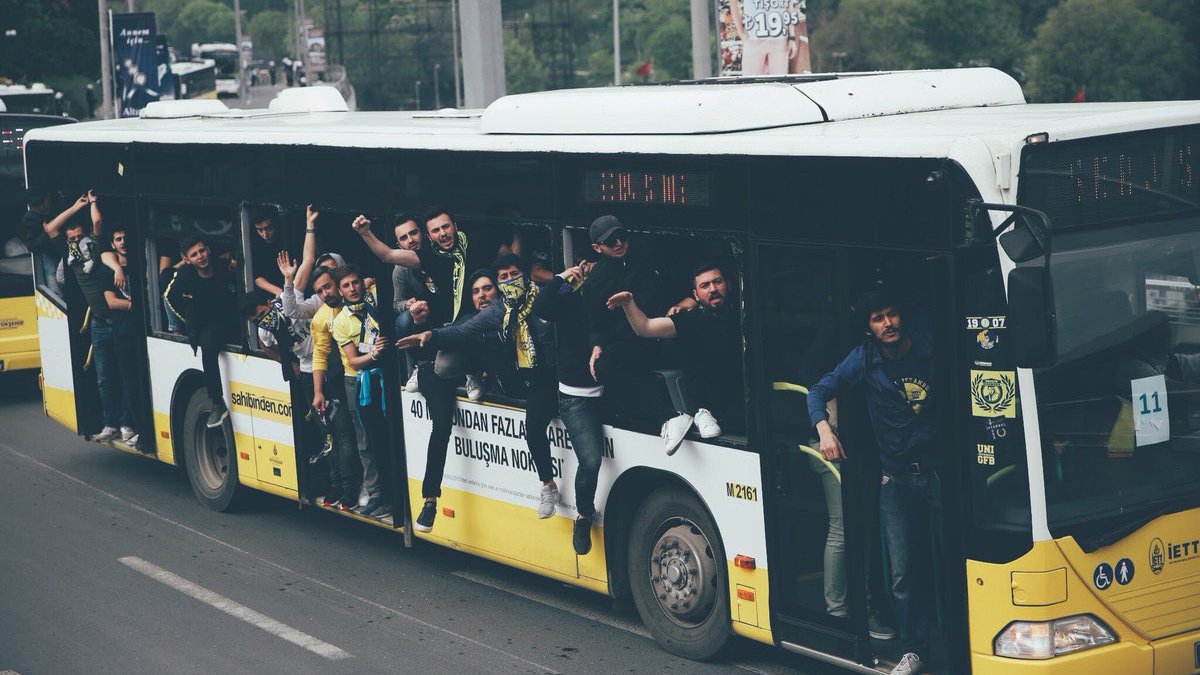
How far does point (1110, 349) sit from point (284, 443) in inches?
247

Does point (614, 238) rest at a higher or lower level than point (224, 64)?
lower

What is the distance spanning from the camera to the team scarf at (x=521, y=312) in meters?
8.73

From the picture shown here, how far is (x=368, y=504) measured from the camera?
1022 centimetres

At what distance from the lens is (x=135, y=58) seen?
108ft

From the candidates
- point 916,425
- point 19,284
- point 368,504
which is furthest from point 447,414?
point 19,284

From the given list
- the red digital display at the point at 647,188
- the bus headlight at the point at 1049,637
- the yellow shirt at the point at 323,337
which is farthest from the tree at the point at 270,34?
the bus headlight at the point at 1049,637

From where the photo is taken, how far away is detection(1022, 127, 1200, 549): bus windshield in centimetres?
630

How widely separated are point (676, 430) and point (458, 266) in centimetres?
204

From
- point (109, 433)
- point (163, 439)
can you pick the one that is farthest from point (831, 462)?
point (109, 433)

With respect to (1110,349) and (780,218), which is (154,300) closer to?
(780,218)

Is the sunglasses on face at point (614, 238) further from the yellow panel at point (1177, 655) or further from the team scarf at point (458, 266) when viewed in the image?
the yellow panel at point (1177, 655)

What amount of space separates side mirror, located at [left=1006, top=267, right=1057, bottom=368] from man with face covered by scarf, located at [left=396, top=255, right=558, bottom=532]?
129 inches

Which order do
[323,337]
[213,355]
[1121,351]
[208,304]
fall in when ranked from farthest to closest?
[213,355], [208,304], [323,337], [1121,351]

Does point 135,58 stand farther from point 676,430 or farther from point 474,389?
point 676,430
